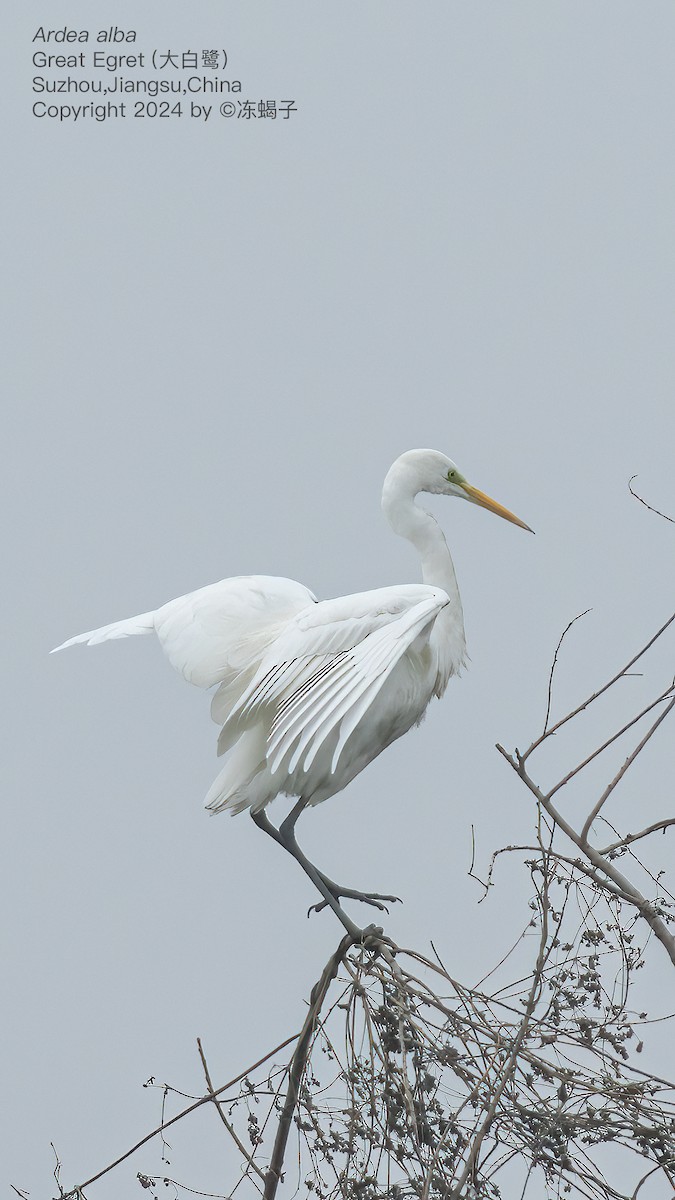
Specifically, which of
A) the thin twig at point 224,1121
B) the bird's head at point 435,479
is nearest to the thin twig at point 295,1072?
the thin twig at point 224,1121

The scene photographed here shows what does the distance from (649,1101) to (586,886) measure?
1.80 feet

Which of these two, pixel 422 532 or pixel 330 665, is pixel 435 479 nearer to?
pixel 422 532

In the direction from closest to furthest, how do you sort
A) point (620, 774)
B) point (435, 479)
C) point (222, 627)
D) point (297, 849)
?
point (620, 774)
point (222, 627)
point (297, 849)
point (435, 479)

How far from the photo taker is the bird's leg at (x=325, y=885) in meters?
5.18

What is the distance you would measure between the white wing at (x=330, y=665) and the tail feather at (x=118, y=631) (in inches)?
20.1

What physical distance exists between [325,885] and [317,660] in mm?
1057

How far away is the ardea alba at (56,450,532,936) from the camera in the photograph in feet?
14.4

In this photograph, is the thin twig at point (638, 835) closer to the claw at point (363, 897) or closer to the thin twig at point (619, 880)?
the thin twig at point (619, 880)

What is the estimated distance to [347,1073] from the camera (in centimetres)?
373

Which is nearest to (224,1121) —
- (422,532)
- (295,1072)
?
(295,1072)

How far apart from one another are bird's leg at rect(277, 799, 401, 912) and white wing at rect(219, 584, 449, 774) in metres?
0.41

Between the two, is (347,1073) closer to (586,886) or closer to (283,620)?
(586,886)

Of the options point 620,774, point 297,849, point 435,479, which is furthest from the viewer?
point 435,479

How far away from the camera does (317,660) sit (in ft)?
14.8
